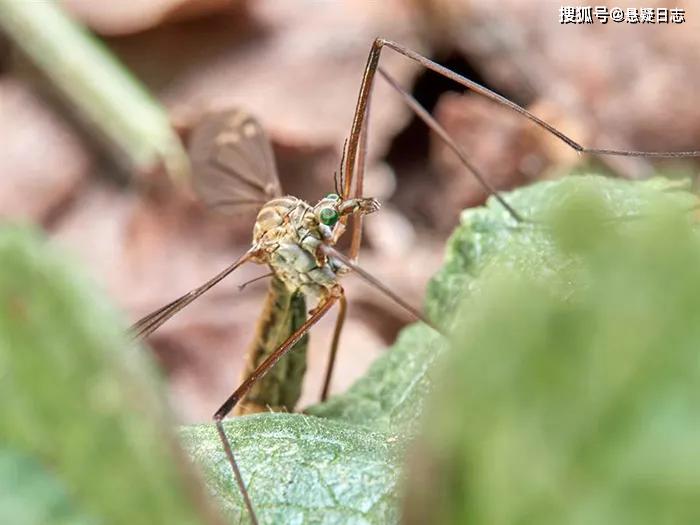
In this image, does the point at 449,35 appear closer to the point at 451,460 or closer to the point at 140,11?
the point at 140,11

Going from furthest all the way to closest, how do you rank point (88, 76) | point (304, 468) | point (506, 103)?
point (88, 76) < point (506, 103) < point (304, 468)

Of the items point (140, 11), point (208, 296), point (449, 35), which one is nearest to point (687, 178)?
point (208, 296)

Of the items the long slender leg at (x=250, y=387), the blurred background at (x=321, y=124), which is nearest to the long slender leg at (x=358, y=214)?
the long slender leg at (x=250, y=387)

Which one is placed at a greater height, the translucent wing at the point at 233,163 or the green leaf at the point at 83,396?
the green leaf at the point at 83,396

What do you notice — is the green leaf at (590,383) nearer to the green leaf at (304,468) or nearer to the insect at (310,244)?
the green leaf at (304,468)

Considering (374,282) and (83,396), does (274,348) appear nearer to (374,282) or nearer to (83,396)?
(374,282)

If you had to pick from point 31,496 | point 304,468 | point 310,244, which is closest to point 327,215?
point 310,244
